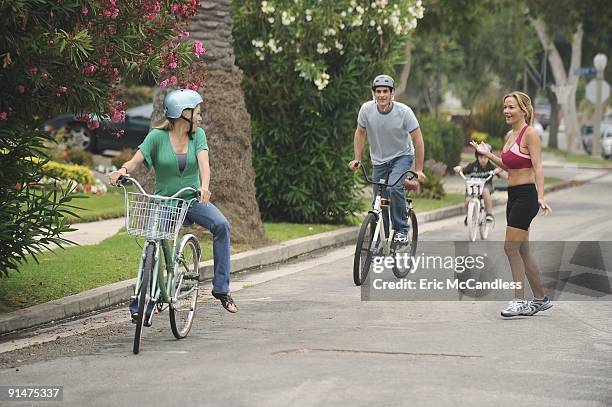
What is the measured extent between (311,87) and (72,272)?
6.92 meters

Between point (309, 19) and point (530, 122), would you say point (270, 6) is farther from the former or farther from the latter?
point (530, 122)

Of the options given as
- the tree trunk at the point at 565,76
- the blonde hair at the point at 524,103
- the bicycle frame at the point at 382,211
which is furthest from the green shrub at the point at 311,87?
the tree trunk at the point at 565,76

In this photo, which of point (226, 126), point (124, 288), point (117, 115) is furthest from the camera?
point (226, 126)

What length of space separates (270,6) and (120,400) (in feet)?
38.0

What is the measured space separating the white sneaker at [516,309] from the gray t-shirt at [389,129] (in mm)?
2922

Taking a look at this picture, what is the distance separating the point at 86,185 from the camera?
925 inches

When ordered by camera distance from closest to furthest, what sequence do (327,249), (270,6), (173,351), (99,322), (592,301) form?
(173,351) → (99,322) → (592,301) → (327,249) → (270,6)

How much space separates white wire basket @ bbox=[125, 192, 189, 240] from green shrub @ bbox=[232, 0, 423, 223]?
9.59 metres

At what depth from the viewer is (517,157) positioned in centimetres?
1053

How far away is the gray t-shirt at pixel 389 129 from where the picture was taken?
13062 mm

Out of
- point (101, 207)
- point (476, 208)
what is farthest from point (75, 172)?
point (476, 208)

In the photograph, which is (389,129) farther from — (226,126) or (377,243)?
(226,126)

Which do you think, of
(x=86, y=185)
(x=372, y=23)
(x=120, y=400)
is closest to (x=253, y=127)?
(x=372, y=23)

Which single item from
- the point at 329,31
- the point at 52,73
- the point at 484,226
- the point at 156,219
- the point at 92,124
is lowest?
the point at 484,226
